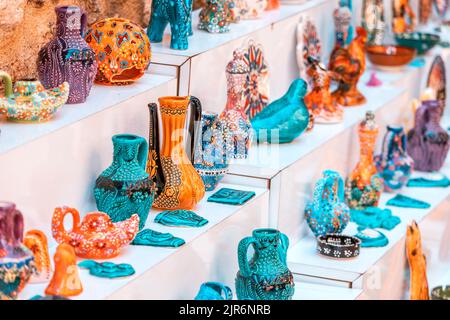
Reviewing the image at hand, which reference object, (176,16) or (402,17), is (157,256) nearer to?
(176,16)

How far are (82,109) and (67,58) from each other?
6.4 inches

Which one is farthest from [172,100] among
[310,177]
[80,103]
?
[310,177]

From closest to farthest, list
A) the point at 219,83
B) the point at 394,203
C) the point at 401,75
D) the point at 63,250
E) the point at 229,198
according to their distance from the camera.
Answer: the point at 63,250 → the point at 229,198 → the point at 219,83 → the point at 394,203 → the point at 401,75

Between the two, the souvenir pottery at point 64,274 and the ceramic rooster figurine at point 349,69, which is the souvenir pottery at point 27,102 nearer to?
the souvenir pottery at point 64,274

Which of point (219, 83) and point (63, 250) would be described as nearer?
point (63, 250)

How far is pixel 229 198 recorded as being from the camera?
3.62 m

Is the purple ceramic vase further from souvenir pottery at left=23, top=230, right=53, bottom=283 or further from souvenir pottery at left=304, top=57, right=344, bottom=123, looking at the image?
souvenir pottery at left=23, top=230, right=53, bottom=283

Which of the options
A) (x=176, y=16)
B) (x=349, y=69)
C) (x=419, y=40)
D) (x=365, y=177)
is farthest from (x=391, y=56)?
(x=176, y=16)

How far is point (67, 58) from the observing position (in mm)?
3393

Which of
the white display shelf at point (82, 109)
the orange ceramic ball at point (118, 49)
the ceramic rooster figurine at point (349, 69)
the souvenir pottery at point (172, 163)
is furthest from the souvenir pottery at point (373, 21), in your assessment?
the souvenir pottery at point (172, 163)

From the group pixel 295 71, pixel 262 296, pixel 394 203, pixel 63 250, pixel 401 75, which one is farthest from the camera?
pixel 401 75

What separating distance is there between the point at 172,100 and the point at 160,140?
1.02ft

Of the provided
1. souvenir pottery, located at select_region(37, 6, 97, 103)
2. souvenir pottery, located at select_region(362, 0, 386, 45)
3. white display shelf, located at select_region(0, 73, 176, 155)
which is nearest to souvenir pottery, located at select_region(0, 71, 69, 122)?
white display shelf, located at select_region(0, 73, 176, 155)

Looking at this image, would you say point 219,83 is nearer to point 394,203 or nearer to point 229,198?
point 229,198
